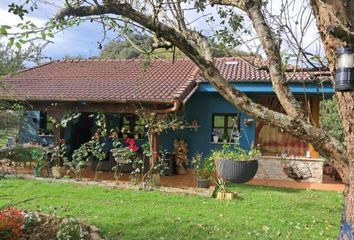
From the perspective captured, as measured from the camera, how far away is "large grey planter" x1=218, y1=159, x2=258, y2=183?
9.29 m

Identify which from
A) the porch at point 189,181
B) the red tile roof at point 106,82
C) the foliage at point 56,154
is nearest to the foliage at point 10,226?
the porch at point 189,181

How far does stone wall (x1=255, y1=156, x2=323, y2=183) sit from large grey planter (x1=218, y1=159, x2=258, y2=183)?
3706 mm

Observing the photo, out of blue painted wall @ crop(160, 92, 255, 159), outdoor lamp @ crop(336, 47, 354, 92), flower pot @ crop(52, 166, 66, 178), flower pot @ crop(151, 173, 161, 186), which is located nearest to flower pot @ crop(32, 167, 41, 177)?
flower pot @ crop(52, 166, 66, 178)

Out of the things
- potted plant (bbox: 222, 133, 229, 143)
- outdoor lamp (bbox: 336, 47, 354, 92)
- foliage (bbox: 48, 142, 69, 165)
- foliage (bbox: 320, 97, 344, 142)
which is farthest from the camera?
potted plant (bbox: 222, 133, 229, 143)

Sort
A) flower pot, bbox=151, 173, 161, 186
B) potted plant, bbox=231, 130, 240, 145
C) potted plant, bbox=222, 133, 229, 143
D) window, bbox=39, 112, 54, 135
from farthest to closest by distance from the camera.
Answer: window, bbox=39, 112, 54, 135 < potted plant, bbox=222, 133, 229, 143 < potted plant, bbox=231, 130, 240, 145 < flower pot, bbox=151, 173, 161, 186

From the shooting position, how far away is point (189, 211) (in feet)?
25.9

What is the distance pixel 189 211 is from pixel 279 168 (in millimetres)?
5954

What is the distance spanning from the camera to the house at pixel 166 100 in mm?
12575

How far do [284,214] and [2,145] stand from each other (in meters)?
5.67

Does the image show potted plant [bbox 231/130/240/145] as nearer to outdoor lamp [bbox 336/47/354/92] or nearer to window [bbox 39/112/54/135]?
window [bbox 39/112/54/135]

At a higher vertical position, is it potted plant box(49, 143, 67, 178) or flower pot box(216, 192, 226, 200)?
potted plant box(49, 143, 67, 178)

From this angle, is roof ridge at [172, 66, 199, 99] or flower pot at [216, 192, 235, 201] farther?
roof ridge at [172, 66, 199, 99]

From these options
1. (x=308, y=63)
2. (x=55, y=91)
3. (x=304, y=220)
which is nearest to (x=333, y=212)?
(x=304, y=220)

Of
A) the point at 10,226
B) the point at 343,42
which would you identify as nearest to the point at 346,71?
the point at 343,42
